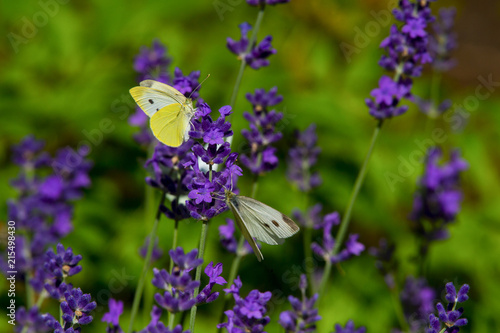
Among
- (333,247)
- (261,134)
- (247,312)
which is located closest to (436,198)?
(333,247)

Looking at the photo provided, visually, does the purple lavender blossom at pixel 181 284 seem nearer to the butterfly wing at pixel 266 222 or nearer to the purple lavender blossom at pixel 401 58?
the butterfly wing at pixel 266 222

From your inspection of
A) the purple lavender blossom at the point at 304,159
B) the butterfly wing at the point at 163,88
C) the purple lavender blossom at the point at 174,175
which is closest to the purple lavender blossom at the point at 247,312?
the purple lavender blossom at the point at 174,175

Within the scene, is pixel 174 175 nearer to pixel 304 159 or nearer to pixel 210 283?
pixel 210 283

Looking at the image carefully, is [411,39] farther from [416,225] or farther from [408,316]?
[408,316]

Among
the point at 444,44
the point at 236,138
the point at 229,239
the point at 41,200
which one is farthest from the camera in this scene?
the point at 236,138

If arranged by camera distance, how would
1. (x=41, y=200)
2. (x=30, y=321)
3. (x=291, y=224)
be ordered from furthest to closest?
(x=41, y=200) < (x=30, y=321) < (x=291, y=224)

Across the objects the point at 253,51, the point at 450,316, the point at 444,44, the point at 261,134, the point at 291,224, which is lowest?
the point at 450,316

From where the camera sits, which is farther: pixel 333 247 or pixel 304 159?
pixel 304 159

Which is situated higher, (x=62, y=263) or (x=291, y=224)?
(x=291, y=224)
